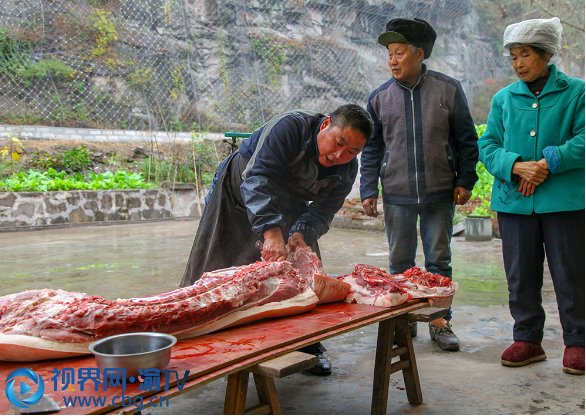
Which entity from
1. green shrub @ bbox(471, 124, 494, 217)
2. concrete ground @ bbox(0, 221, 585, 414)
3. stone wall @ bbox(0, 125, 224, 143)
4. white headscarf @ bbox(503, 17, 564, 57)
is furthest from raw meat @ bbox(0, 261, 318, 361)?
stone wall @ bbox(0, 125, 224, 143)

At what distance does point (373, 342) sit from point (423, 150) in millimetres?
Result: 1407

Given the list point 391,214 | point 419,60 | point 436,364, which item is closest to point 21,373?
point 436,364

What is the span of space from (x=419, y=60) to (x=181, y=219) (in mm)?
8873

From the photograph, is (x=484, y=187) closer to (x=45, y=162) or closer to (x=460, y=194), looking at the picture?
(x=460, y=194)

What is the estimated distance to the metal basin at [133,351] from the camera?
4.48 feet

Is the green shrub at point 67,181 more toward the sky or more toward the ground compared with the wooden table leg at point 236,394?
more toward the sky

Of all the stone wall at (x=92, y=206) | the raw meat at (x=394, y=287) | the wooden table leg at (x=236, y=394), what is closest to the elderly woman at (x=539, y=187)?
the raw meat at (x=394, y=287)

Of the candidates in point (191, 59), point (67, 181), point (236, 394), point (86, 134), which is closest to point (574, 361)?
point (236, 394)

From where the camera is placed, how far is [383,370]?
2.35 meters

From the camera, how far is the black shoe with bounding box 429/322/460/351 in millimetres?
3199

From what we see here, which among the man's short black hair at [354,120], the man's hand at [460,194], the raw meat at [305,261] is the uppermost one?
the man's short black hair at [354,120]

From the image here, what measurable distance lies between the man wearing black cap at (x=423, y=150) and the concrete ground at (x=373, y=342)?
451mm

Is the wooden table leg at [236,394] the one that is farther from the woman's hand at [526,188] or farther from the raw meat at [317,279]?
the woman's hand at [526,188]

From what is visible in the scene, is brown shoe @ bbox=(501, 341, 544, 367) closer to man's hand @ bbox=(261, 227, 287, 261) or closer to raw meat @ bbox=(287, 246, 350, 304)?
raw meat @ bbox=(287, 246, 350, 304)
